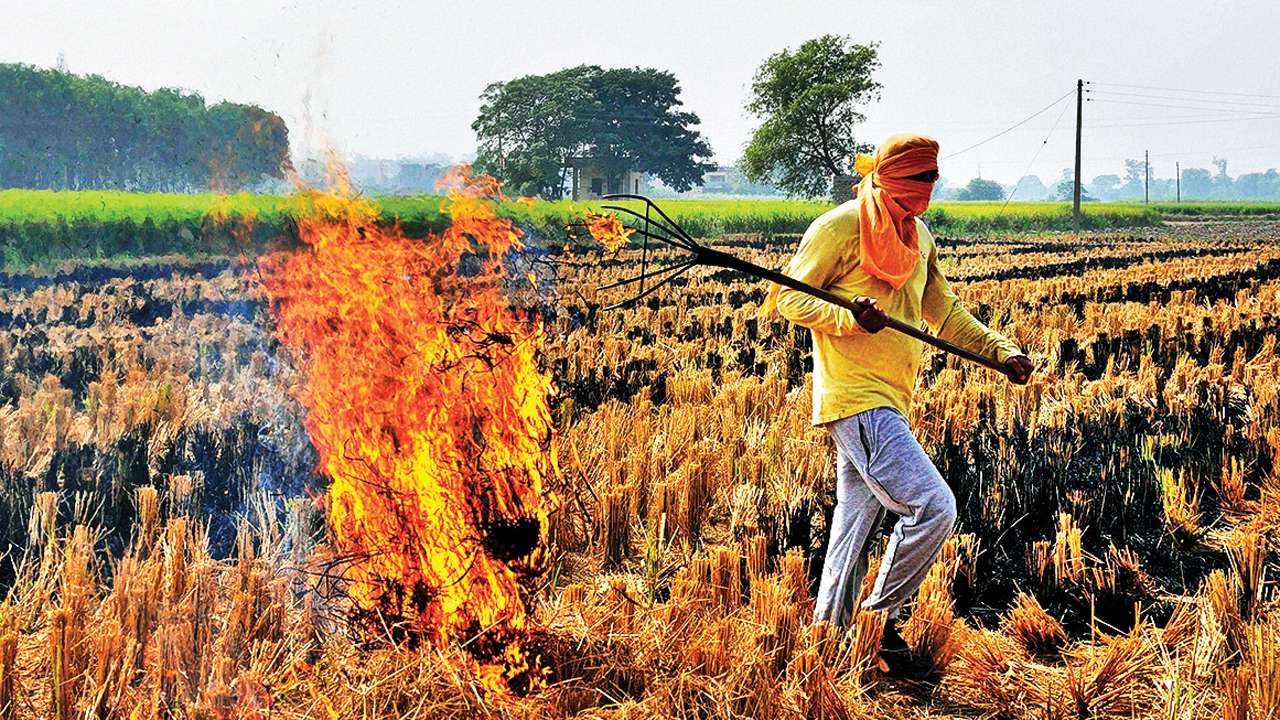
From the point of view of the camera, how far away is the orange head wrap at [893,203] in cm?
323

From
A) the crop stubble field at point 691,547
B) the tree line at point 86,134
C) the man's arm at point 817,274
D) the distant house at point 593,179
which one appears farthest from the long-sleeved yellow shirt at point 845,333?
the distant house at point 593,179

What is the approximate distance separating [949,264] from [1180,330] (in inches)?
464

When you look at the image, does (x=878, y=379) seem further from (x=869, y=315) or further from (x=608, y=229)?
(x=608, y=229)

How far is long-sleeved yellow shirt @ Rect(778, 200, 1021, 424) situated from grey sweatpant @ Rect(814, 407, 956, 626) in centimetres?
7

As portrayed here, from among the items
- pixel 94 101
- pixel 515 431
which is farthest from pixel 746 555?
pixel 94 101

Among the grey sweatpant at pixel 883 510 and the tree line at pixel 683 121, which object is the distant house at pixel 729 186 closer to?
the tree line at pixel 683 121

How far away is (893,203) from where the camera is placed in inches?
127

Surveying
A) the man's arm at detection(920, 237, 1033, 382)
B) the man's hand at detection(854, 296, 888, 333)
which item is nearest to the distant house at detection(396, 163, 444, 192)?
the man's hand at detection(854, 296, 888, 333)

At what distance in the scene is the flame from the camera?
320 cm

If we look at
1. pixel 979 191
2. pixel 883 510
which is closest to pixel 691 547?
pixel 883 510

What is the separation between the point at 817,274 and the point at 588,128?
42.8m

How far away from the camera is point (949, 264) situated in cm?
2191

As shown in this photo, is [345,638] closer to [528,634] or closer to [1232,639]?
[528,634]

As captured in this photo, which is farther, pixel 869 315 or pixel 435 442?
pixel 869 315
